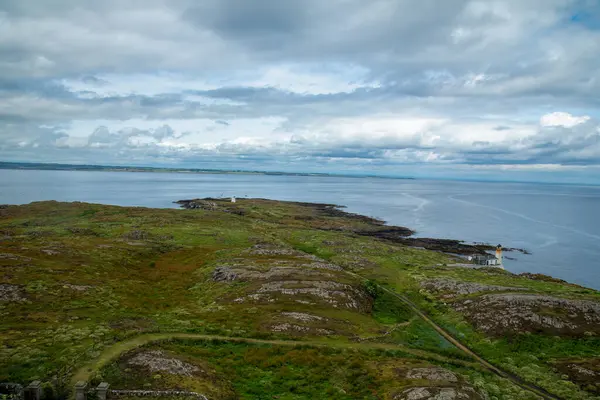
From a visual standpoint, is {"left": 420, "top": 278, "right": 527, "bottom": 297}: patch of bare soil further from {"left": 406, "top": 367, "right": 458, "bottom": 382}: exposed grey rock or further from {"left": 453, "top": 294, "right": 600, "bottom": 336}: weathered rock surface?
{"left": 406, "top": 367, "right": 458, "bottom": 382}: exposed grey rock

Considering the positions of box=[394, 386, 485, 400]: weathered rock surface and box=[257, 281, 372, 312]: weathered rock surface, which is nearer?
box=[394, 386, 485, 400]: weathered rock surface

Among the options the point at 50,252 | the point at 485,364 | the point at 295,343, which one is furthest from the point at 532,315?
the point at 50,252

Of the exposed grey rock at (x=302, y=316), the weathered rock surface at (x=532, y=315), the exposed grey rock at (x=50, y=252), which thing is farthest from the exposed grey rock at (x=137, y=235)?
the weathered rock surface at (x=532, y=315)

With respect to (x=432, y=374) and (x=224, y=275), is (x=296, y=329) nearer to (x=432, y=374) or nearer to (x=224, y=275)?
(x=432, y=374)

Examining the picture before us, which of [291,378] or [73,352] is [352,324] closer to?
[291,378]

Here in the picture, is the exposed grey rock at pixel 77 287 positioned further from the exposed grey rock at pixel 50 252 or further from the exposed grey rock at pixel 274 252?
the exposed grey rock at pixel 274 252

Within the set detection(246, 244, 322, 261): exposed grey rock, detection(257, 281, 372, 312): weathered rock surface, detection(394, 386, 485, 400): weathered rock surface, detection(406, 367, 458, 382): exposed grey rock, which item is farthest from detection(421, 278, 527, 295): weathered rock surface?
detection(394, 386, 485, 400): weathered rock surface
